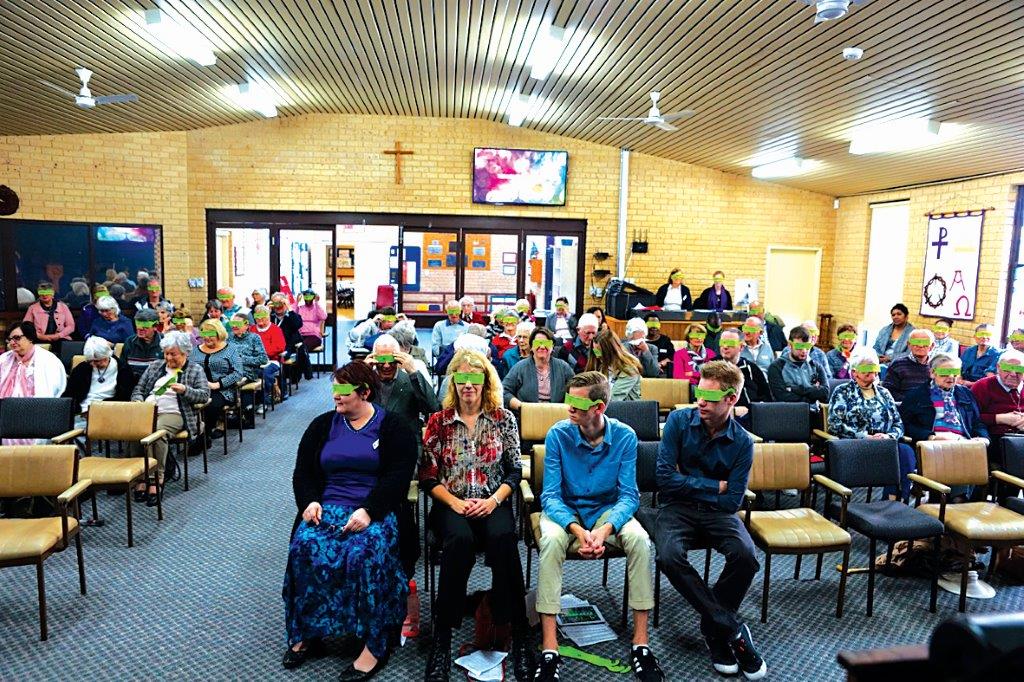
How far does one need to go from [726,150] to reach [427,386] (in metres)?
7.27

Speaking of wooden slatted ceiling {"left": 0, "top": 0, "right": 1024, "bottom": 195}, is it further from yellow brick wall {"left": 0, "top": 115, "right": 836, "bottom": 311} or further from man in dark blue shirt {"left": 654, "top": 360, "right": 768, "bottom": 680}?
man in dark blue shirt {"left": 654, "top": 360, "right": 768, "bottom": 680}

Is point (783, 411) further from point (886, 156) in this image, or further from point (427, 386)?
point (886, 156)

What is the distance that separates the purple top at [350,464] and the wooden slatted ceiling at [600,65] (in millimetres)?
3861

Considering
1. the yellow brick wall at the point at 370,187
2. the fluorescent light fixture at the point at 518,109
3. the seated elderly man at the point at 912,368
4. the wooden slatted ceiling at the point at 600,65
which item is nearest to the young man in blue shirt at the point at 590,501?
the wooden slatted ceiling at the point at 600,65

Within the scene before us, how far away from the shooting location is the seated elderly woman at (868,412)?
4.71 metres

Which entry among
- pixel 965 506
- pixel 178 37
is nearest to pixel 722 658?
pixel 965 506

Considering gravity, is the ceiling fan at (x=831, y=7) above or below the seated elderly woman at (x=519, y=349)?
above

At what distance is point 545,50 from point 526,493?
4.72 metres

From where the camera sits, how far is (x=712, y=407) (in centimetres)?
340

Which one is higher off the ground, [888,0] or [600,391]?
[888,0]

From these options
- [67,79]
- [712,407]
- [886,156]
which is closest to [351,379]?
[712,407]

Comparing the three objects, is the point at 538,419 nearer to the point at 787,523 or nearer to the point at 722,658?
the point at 787,523

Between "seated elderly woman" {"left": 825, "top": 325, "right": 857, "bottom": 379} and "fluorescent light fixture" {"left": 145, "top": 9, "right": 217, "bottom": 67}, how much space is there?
6.61 m

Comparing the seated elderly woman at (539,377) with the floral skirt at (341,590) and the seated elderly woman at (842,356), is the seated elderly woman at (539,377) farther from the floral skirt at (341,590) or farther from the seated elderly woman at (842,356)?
the seated elderly woman at (842,356)
